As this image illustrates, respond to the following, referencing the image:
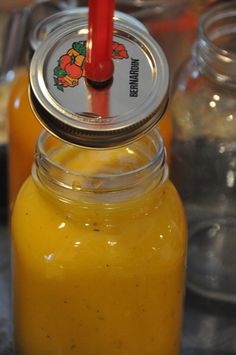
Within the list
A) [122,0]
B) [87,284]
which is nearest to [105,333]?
[87,284]

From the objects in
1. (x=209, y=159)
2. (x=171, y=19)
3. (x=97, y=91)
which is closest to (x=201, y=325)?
(x=209, y=159)

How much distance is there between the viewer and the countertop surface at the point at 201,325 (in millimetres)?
744

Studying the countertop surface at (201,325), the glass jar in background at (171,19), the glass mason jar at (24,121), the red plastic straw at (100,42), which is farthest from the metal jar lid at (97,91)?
the glass jar in background at (171,19)

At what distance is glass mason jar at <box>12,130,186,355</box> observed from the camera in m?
0.61

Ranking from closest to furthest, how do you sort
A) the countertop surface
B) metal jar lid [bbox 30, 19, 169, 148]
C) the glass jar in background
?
metal jar lid [bbox 30, 19, 169, 148], the countertop surface, the glass jar in background

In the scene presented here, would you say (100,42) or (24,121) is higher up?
(100,42)

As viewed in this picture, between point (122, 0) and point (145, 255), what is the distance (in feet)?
1.61

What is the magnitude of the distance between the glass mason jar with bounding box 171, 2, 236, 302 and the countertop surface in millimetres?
16

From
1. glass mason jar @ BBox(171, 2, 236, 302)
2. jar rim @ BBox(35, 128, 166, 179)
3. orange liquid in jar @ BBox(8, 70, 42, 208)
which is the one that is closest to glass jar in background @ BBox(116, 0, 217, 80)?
glass mason jar @ BBox(171, 2, 236, 302)

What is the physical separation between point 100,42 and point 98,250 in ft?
0.47

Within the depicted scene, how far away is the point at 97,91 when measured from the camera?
1.94 feet

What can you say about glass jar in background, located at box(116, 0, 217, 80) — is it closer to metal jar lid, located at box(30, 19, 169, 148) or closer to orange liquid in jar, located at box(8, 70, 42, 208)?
orange liquid in jar, located at box(8, 70, 42, 208)

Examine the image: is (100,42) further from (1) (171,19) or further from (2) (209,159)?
(1) (171,19)

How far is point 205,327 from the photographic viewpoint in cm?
77
